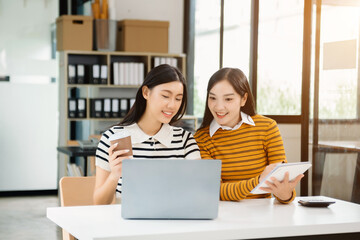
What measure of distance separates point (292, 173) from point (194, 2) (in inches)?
170

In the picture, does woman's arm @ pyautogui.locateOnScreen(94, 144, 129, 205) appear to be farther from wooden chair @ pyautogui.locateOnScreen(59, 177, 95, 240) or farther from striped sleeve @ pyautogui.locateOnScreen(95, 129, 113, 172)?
wooden chair @ pyautogui.locateOnScreen(59, 177, 95, 240)

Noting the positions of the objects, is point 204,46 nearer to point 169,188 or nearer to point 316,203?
point 316,203

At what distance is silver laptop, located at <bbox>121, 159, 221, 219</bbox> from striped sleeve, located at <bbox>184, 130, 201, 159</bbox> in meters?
0.60

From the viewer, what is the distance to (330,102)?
344cm

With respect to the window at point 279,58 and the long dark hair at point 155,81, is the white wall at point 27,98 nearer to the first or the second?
the window at point 279,58

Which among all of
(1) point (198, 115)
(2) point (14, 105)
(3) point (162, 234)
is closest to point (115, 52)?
(1) point (198, 115)

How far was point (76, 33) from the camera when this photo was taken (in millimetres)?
5648

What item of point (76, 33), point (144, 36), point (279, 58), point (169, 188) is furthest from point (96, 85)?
point (169, 188)

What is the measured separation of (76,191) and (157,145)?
0.39 m

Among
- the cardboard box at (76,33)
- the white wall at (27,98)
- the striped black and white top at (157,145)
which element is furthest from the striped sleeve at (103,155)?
the white wall at (27,98)

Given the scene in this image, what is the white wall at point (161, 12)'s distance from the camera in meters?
6.08

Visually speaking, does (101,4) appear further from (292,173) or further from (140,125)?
(292,173)

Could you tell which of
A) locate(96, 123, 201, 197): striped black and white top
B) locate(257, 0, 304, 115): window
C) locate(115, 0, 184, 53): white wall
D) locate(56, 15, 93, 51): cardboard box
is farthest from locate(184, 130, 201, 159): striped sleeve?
locate(115, 0, 184, 53): white wall

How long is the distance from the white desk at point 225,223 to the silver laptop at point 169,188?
0.10 ft
